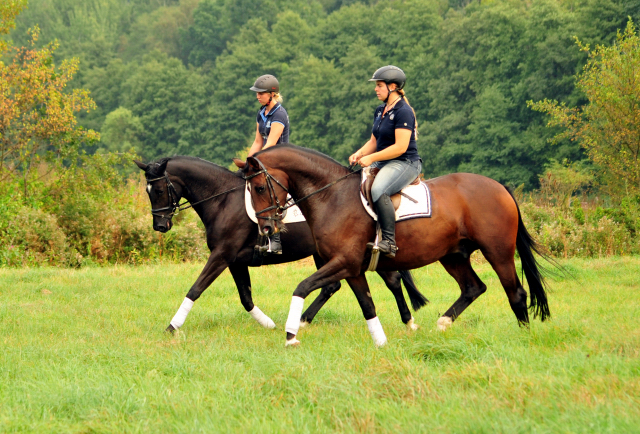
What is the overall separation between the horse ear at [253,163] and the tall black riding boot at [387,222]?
A: 4.37ft

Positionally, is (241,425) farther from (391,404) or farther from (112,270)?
(112,270)

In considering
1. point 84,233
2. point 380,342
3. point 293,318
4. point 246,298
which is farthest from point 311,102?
point 380,342

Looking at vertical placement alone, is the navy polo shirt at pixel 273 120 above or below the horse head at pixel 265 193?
above

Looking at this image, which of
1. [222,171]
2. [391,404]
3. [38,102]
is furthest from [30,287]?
[38,102]

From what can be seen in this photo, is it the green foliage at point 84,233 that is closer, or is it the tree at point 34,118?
the green foliage at point 84,233

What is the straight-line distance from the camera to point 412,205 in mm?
7656

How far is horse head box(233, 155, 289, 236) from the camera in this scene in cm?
742

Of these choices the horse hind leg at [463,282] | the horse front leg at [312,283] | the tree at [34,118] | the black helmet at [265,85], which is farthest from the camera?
the tree at [34,118]

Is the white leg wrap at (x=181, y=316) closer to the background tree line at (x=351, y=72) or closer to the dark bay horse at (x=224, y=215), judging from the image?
the dark bay horse at (x=224, y=215)

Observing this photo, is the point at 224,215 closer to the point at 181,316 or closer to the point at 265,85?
the point at 181,316

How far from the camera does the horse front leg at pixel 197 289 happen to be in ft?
28.2

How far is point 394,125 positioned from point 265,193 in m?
1.61

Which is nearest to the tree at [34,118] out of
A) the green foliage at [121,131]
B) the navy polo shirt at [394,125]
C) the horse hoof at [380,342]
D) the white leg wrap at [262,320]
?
the white leg wrap at [262,320]

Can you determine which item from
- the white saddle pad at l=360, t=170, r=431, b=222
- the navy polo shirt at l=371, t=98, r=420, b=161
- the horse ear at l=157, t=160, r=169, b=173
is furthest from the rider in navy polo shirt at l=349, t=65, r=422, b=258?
the horse ear at l=157, t=160, r=169, b=173
